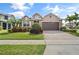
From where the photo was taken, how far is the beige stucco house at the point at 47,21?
564cm

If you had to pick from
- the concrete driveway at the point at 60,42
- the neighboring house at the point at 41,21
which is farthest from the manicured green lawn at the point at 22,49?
the neighboring house at the point at 41,21

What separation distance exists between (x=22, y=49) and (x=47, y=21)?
1077mm

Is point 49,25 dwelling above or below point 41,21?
below

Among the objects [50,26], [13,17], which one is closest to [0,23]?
[13,17]

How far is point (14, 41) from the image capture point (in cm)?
567

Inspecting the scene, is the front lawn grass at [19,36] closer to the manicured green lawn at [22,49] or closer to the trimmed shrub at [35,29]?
the trimmed shrub at [35,29]

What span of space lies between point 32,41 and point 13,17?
32.4 inches

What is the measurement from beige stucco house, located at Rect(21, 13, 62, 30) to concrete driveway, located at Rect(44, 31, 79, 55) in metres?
0.16

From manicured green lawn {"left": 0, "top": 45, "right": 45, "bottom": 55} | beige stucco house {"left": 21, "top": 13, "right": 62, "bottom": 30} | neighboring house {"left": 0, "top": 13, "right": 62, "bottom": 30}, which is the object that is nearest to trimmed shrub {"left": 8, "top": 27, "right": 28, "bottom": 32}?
neighboring house {"left": 0, "top": 13, "right": 62, "bottom": 30}

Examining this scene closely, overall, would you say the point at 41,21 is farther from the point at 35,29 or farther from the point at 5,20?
the point at 5,20

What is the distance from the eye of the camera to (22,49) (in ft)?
17.4

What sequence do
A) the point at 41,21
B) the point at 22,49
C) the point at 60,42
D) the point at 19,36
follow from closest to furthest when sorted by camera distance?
the point at 22,49, the point at 60,42, the point at 19,36, the point at 41,21

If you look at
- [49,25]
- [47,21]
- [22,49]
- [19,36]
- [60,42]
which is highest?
[47,21]

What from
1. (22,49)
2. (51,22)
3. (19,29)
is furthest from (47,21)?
(22,49)
